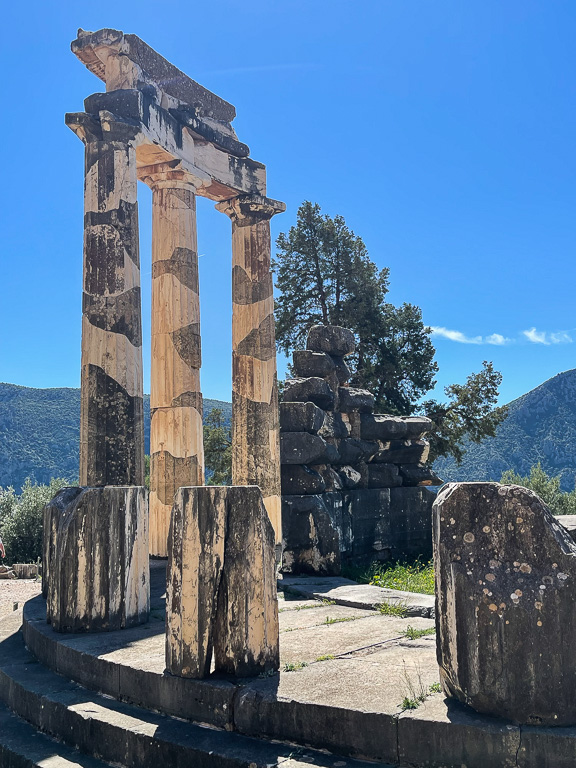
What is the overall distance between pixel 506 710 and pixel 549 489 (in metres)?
31.3

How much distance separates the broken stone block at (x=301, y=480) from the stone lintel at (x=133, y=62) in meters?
6.58

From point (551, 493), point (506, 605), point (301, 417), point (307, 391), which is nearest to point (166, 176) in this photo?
point (307, 391)

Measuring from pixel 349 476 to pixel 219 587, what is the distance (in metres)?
5.78

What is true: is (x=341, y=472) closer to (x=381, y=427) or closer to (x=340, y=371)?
(x=381, y=427)

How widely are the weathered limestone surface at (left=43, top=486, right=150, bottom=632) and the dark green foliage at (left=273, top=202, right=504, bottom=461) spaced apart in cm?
1810

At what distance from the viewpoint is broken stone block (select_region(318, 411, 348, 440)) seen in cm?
934

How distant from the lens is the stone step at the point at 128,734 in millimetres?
3242

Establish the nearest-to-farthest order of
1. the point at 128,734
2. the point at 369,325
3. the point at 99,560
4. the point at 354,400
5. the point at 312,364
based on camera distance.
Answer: the point at 128,734
the point at 99,560
the point at 312,364
the point at 354,400
the point at 369,325

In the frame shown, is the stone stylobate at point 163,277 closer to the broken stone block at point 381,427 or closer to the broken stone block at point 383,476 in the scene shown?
the broken stone block at point 383,476

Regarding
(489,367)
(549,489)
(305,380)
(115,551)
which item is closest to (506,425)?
(549,489)

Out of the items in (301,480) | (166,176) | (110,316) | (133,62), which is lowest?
(301,480)

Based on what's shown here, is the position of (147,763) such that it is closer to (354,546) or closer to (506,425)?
(354,546)

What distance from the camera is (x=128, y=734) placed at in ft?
11.9

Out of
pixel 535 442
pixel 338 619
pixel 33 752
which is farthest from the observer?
pixel 535 442
